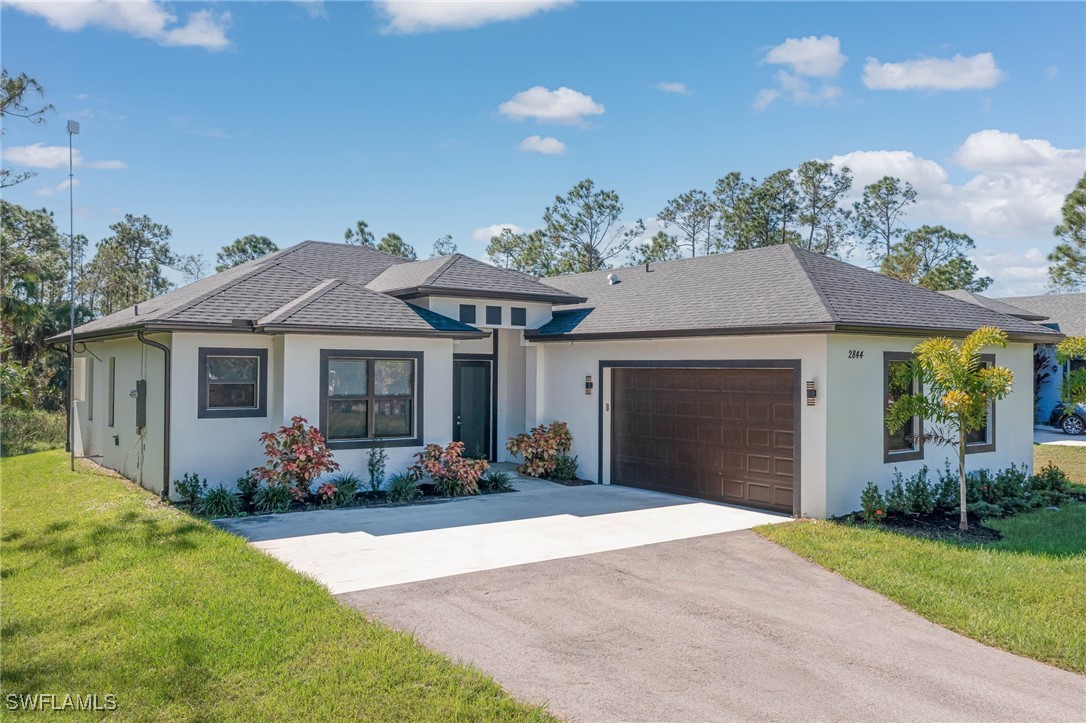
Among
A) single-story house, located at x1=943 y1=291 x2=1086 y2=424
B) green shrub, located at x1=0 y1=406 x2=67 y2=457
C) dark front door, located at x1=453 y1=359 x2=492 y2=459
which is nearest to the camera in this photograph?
dark front door, located at x1=453 y1=359 x2=492 y2=459

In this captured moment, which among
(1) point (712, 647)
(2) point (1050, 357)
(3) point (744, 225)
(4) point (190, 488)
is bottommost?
(1) point (712, 647)

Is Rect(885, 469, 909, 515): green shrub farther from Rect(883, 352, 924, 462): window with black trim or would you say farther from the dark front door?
the dark front door

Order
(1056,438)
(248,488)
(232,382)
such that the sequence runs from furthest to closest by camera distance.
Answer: (1056,438) → (232,382) → (248,488)

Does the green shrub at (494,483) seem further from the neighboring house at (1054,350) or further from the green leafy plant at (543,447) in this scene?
the neighboring house at (1054,350)

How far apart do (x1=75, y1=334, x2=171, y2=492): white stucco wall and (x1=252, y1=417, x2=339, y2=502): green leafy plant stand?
73.5 inches

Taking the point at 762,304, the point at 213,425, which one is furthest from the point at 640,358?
the point at 213,425

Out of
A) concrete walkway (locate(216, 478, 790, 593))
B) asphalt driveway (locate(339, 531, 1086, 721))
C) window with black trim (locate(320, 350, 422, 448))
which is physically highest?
window with black trim (locate(320, 350, 422, 448))

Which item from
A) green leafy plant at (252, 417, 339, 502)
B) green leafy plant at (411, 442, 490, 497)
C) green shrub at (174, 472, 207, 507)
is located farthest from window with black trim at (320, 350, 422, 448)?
green shrub at (174, 472, 207, 507)

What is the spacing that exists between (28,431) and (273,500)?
13676 millimetres

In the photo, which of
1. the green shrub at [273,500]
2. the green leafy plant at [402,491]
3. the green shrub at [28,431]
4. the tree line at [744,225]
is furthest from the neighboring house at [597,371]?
the tree line at [744,225]

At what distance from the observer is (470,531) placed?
9102 millimetres

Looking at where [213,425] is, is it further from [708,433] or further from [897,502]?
[897,502]

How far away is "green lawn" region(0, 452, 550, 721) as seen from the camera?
4.28 metres

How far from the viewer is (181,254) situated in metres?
42.6
